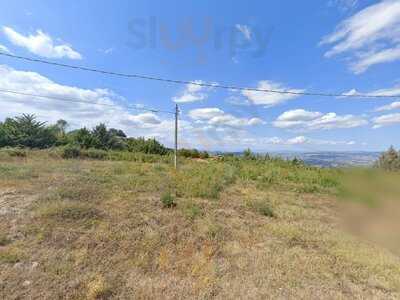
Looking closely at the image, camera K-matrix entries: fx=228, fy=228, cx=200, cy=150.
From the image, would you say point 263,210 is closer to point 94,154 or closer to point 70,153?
point 70,153

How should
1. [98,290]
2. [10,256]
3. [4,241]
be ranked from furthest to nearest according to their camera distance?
1. [4,241]
2. [10,256]
3. [98,290]

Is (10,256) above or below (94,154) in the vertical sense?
below

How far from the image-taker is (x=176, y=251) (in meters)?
Answer: 3.58

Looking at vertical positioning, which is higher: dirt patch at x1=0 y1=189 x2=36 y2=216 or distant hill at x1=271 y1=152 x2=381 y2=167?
distant hill at x1=271 y1=152 x2=381 y2=167

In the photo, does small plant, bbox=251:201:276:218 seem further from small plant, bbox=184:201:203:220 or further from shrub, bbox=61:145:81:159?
shrub, bbox=61:145:81:159

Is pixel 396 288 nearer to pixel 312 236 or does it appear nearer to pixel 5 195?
pixel 312 236

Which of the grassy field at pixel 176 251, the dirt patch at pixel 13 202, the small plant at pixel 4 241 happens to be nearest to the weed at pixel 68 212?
the grassy field at pixel 176 251

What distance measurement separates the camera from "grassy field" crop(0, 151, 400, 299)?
2.69 metres

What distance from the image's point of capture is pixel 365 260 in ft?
11.3

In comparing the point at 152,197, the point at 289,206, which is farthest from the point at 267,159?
the point at 152,197

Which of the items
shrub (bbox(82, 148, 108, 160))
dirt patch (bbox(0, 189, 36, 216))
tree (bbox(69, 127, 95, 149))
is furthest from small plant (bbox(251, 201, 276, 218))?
tree (bbox(69, 127, 95, 149))

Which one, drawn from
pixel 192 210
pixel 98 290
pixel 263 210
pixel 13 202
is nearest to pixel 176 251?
pixel 98 290

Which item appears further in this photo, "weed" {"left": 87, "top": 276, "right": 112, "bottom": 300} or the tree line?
the tree line

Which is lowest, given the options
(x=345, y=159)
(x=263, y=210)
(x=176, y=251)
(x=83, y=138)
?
(x=176, y=251)
